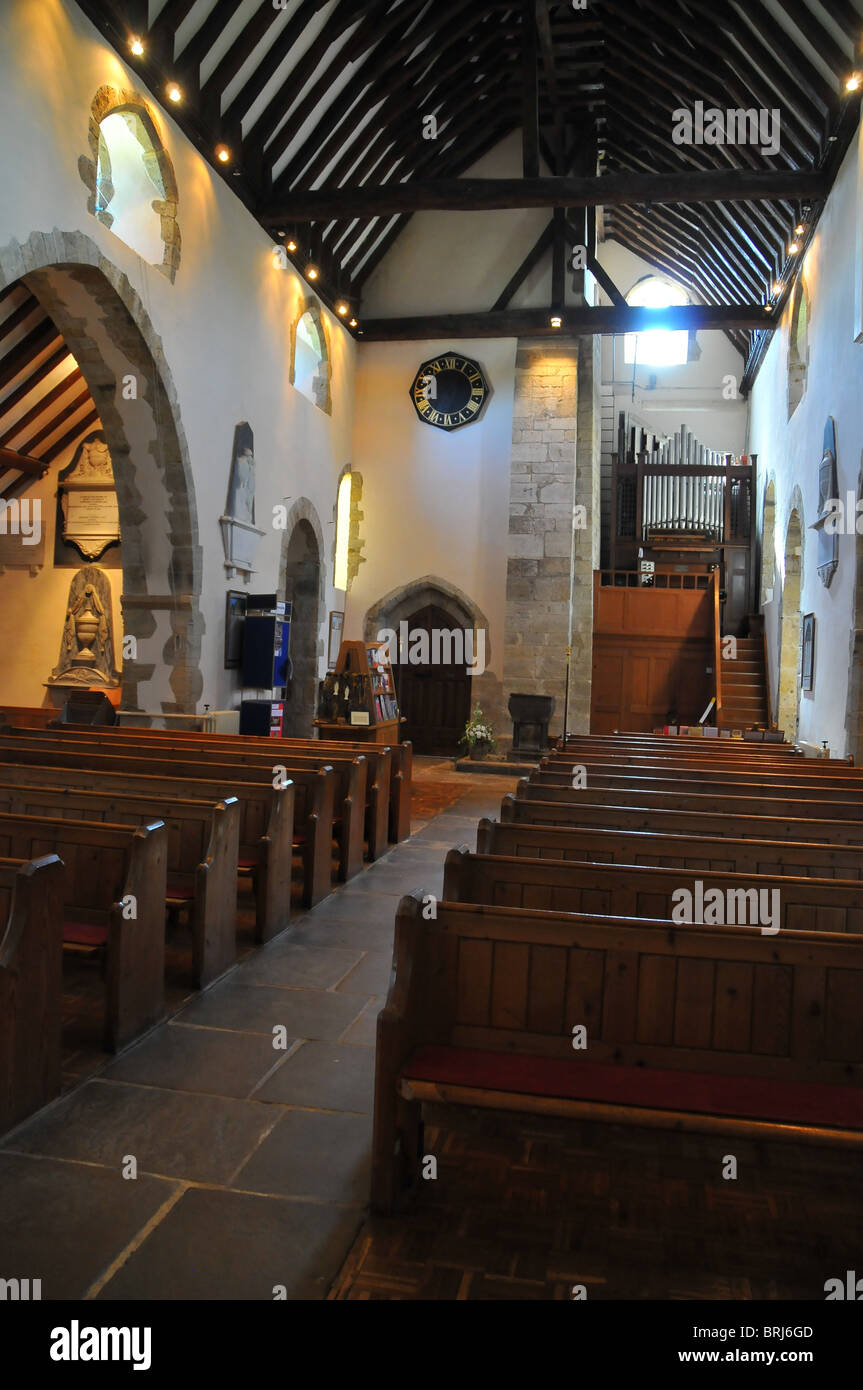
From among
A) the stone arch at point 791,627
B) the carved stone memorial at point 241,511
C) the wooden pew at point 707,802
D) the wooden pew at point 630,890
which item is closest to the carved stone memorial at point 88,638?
the carved stone memorial at point 241,511

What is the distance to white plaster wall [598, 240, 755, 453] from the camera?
16.9 m

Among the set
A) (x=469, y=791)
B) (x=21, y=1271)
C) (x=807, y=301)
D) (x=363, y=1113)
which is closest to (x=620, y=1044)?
(x=363, y=1113)

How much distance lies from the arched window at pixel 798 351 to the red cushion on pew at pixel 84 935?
9.30 metres

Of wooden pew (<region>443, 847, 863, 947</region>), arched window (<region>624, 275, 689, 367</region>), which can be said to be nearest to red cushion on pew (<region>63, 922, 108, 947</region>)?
wooden pew (<region>443, 847, 863, 947</region>)

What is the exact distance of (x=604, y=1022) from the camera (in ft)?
7.34

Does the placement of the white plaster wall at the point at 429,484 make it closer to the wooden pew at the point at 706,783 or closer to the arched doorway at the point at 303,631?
the arched doorway at the point at 303,631

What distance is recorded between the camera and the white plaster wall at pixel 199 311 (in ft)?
19.3

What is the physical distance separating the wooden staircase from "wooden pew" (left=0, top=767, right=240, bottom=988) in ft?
29.3

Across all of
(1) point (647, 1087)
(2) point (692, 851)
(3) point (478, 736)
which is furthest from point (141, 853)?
(3) point (478, 736)

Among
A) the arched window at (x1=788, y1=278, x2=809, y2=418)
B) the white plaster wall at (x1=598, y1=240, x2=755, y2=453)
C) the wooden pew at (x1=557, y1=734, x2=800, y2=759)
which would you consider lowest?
the wooden pew at (x1=557, y1=734, x2=800, y2=759)

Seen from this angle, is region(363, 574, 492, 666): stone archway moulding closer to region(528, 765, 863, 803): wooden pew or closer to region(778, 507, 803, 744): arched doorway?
Answer: region(778, 507, 803, 744): arched doorway

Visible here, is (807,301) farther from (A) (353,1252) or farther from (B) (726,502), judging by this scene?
(A) (353,1252)
